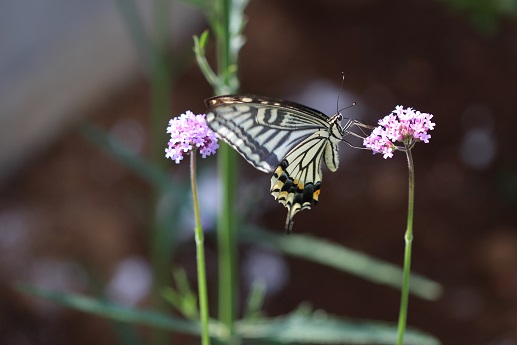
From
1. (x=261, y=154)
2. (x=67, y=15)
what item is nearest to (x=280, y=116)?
(x=261, y=154)

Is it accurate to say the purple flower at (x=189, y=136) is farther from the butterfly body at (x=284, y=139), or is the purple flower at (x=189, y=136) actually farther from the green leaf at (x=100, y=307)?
the green leaf at (x=100, y=307)

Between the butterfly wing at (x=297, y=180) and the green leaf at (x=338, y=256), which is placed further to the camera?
the green leaf at (x=338, y=256)

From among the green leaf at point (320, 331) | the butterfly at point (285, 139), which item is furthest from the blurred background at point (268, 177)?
the butterfly at point (285, 139)

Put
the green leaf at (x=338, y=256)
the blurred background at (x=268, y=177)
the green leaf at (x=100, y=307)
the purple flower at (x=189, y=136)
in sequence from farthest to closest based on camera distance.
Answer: the blurred background at (x=268, y=177)
the green leaf at (x=338, y=256)
the green leaf at (x=100, y=307)
the purple flower at (x=189, y=136)

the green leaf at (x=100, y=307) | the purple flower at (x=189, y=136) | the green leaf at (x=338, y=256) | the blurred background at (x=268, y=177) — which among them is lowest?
the green leaf at (x=100, y=307)

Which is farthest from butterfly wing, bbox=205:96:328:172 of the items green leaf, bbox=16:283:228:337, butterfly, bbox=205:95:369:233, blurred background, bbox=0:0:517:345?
blurred background, bbox=0:0:517:345

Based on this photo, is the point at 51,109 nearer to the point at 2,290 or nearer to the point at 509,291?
the point at 2,290

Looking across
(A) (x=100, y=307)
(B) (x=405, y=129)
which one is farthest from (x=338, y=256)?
(B) (x=405, y=129)

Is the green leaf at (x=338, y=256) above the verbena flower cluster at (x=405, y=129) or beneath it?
above

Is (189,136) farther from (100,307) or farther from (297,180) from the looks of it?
(100,307)

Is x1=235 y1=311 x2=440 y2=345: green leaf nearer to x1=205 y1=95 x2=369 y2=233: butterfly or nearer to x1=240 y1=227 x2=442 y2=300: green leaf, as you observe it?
x1=240 y1=227 x2=442 y2=300: green leaf
